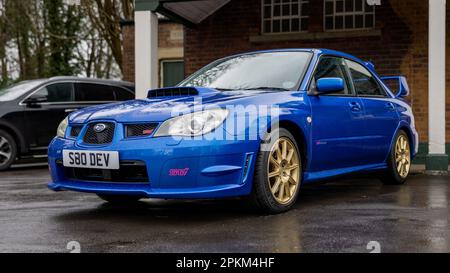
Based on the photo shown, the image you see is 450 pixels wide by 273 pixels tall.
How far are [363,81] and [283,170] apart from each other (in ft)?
7.16

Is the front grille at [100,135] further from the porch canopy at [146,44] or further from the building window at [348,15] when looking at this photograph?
the building window at [348,15]

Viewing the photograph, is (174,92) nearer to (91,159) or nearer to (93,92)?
(91,159)

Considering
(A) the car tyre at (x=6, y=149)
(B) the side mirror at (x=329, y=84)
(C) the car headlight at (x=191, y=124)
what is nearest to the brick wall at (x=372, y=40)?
(A) the car tyre at (x=6, y=149)

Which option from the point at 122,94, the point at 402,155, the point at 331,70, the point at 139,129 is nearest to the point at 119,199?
the point at 139,129

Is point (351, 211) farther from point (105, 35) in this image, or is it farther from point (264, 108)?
point (105, 35)

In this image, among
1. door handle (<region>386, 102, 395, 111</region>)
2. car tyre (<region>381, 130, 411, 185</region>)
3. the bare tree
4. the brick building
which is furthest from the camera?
the bare tree

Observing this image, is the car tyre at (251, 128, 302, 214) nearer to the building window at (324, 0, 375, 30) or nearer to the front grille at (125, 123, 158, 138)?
the front grille at (125, 123, 158, 138)

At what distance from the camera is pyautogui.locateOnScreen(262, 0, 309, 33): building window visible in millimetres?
12469

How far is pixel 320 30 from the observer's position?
12258mm

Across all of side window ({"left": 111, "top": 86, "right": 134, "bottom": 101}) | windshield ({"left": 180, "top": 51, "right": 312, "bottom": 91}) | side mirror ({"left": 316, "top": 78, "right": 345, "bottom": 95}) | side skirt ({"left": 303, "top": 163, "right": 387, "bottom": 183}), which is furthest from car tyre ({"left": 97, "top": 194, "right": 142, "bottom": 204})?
side window ({"left": 111, "top": 86, "right": 134, "bottom": 101})

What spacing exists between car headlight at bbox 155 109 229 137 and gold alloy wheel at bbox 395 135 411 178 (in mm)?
3289

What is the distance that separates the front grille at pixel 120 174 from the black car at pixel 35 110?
6.16 metres
